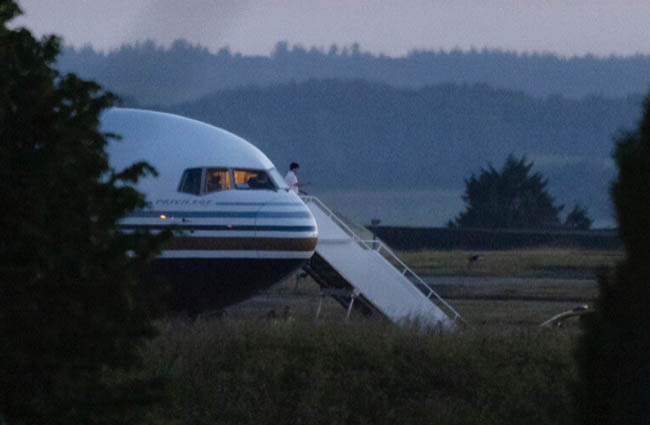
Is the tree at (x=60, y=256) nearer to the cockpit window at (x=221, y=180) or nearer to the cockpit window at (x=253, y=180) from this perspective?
the cockpit window at (x=221, y=180)

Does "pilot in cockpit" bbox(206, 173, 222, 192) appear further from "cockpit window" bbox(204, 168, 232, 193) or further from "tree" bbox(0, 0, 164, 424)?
"tree" bbox(0, 0, 164, 424)

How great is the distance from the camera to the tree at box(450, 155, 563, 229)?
8900cm

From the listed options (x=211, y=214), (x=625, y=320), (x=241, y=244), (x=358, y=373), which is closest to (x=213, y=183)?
(x=211, y=214)

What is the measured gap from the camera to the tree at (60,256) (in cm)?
759

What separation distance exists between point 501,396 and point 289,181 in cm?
1262

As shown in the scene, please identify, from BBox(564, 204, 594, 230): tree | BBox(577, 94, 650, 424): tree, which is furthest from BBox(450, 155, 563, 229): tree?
A: BBox(577, 94, 650, 424): tree

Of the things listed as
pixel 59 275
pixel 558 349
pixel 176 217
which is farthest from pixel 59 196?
pixel 176 217

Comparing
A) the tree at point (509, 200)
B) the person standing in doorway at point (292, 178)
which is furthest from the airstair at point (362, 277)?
the tree at point (509, 200)

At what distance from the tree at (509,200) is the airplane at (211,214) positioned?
216ft

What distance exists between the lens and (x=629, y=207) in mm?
8367

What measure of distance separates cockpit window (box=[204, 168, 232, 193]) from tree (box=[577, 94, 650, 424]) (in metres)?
14.5

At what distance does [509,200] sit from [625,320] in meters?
85.0

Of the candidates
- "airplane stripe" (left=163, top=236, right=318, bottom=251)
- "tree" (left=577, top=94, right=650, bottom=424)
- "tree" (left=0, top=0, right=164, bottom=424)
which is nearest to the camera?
"tree" (left=0, top=0, right=164, bottom=424)

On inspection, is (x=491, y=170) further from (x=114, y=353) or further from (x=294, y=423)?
(x=114, y=353)
